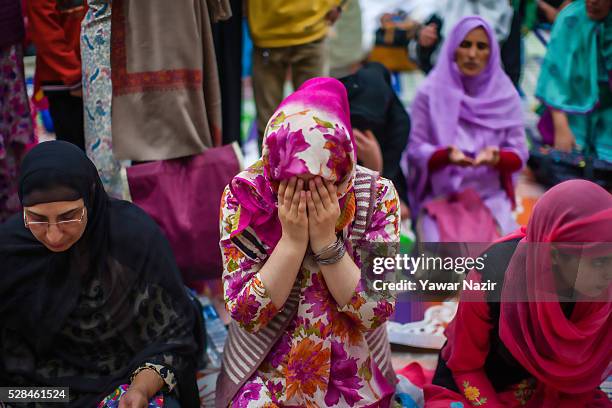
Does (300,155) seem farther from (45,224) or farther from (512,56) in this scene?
(512,56)

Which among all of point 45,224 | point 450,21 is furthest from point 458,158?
point 45,224

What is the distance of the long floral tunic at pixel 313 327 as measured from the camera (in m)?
1.78

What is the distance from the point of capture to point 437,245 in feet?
9.13

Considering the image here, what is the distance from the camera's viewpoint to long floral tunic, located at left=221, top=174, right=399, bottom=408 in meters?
1.78

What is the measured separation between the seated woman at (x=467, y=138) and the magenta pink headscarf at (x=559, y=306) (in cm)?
115

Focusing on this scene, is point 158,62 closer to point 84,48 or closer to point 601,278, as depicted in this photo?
point 84,48

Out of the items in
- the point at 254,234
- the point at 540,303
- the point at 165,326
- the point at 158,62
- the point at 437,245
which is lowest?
the point at 437,245

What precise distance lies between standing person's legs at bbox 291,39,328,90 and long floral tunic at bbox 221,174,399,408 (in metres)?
1.41

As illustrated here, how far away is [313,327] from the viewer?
1.80 m

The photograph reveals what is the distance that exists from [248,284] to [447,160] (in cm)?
150

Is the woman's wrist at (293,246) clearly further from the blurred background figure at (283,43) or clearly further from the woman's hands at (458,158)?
the blurred background figure at (283,43)

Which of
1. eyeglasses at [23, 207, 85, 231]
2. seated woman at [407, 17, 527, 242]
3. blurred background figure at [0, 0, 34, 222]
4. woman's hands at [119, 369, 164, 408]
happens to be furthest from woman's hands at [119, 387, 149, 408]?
seated woman at [407, 17, 527, 242]

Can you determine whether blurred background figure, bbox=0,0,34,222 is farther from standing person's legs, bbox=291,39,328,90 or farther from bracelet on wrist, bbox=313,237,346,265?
bracelet on wrist, bbox=313,237,346,265

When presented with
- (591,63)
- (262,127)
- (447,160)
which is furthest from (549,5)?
(262,127)
